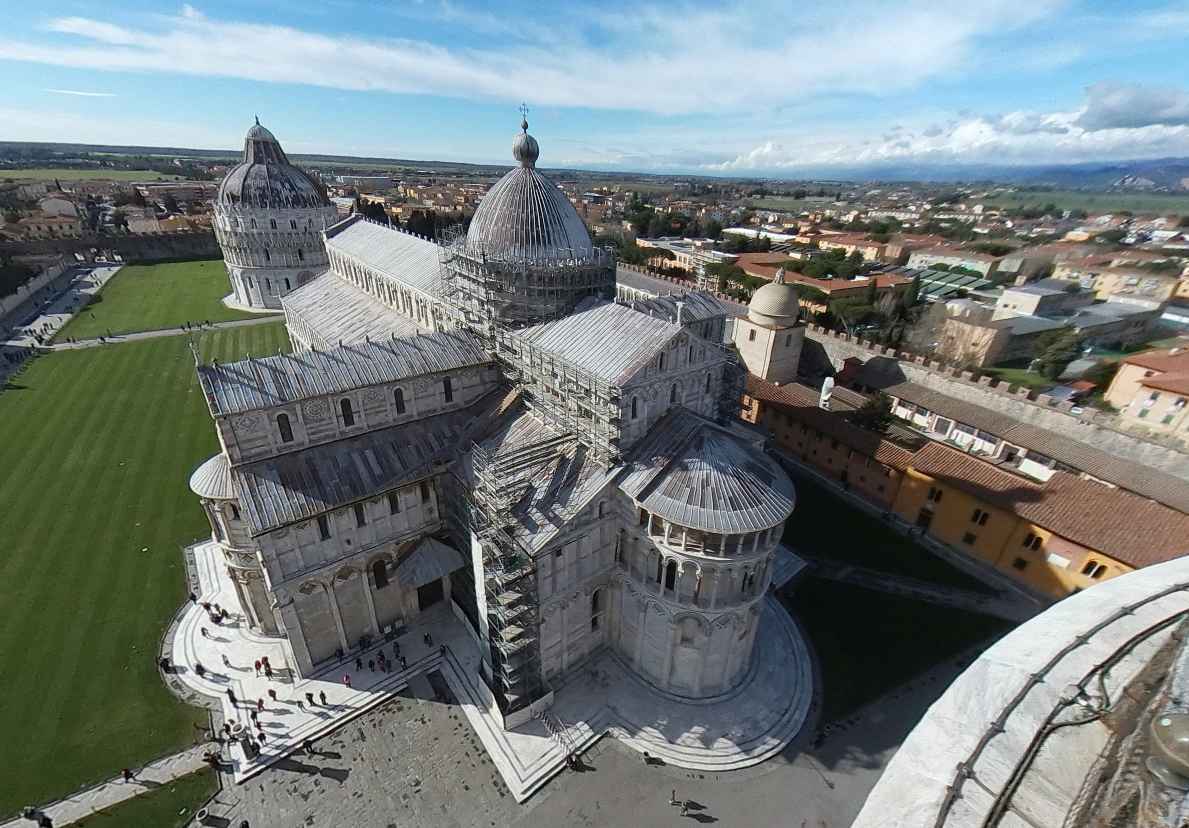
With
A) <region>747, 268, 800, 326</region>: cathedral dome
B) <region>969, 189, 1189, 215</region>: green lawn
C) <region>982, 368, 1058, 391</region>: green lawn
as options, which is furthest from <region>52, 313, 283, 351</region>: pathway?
<region>969, 189, 1189, 215</region>: green lawn

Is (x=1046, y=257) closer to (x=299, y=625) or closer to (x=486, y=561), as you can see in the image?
(x=486, y=561)

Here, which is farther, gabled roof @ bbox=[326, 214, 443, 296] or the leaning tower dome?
the leaning tower dome

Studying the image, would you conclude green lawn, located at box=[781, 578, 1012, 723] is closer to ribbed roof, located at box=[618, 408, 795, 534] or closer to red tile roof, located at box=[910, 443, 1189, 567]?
red tile roof, located at box=[910, 443, 1189, 567]

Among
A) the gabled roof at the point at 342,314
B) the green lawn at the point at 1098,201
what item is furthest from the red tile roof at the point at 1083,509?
the green lawn at the point at 1098,201

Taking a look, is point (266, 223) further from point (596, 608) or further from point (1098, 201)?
point (1098, 201)

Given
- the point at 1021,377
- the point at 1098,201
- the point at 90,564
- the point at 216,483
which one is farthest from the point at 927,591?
A: the point at 1098,201
